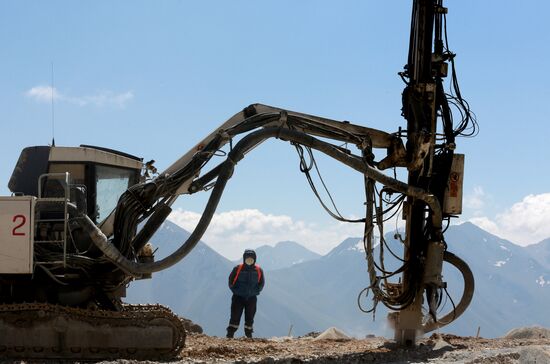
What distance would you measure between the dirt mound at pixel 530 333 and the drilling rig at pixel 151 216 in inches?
134

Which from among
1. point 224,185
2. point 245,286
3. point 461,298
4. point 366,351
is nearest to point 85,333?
point 224,185

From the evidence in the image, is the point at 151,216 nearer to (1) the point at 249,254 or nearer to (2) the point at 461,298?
(2) the point at 461,298

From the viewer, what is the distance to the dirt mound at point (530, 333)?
17.4 m

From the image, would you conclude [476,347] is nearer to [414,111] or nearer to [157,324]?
[414,111]

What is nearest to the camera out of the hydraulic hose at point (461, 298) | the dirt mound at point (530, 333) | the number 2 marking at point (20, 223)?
the number 2 marking at point (20, 223)

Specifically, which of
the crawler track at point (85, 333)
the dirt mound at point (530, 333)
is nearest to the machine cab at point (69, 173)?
the crawler track at point (85, 333)

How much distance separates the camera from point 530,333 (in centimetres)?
1756

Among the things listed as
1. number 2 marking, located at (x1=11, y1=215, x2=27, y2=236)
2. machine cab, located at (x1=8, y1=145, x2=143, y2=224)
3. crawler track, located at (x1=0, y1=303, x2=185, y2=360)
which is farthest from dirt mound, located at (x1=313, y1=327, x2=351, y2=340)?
number 2 marking, located at (x1=11, y1=215, x2=27, y2=236)

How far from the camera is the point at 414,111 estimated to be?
14023 mm

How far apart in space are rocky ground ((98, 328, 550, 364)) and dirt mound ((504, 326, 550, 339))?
161cm

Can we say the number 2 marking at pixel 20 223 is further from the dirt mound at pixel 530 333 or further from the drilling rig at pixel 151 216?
the dirt mound at pixel 530 333

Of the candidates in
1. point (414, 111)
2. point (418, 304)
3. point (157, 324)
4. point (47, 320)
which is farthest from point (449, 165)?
point (47, 320)

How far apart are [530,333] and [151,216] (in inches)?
339

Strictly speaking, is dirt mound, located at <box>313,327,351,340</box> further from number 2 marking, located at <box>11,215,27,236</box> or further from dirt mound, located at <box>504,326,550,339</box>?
number 2 marking, located at <box>11,215,27,236</box>
